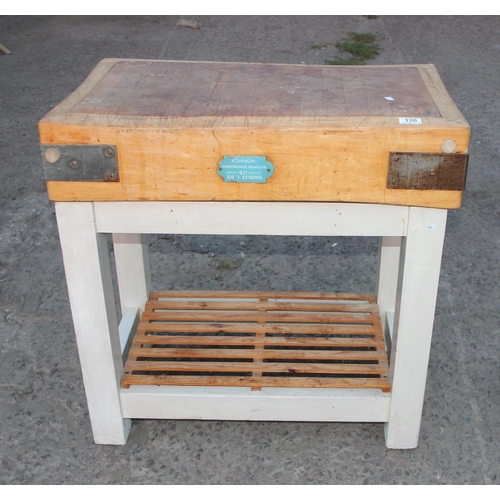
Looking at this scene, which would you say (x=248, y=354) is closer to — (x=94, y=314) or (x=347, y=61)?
(x=94, y=314)

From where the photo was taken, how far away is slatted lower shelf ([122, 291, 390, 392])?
195cm

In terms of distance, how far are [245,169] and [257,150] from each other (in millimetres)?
53

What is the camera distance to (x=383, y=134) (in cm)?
145

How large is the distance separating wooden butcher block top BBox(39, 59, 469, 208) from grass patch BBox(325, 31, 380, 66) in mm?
4156

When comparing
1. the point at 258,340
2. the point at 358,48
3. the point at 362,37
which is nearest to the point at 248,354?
the point at 258,340

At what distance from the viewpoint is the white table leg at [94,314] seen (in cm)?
161

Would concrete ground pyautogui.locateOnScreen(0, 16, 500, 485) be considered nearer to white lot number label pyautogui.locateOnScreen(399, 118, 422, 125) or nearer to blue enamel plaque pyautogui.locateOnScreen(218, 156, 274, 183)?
blue enamel plaque pyautogui.locateOnScreen(218, 156, 274, 183)

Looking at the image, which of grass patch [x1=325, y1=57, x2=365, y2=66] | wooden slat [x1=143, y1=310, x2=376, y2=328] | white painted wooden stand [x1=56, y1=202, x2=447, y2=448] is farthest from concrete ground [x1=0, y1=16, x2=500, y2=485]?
grass patch [x1=325, y1=57, x2=365, y2=66]

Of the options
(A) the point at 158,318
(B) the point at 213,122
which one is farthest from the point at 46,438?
(B) the point at 213,122

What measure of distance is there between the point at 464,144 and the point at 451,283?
→ 1.47 meters

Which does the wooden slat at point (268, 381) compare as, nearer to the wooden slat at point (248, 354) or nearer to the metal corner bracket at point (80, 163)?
the wooden slat at point (248, 354)

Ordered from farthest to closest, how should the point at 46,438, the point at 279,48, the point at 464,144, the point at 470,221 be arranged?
the point at 279,48
the point at 470,221
the point at 46,438
the point at 464,144

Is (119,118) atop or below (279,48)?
atop
